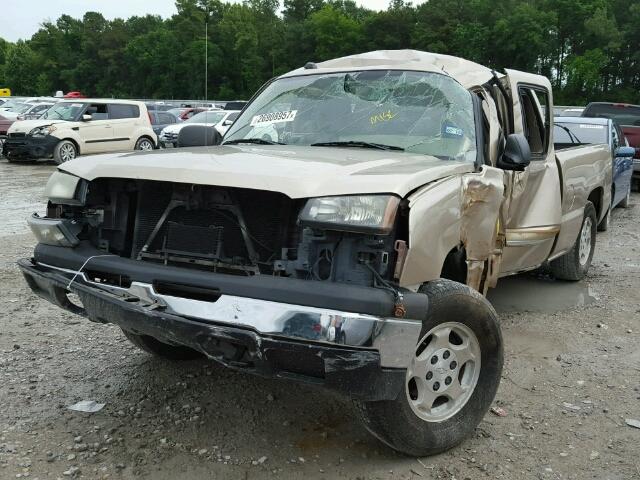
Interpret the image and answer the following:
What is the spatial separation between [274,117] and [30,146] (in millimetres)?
15239

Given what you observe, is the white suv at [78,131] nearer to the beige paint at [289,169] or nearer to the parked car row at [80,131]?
the parked car row at [80,131]

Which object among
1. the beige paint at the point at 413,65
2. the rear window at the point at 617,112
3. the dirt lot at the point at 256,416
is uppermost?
the beige paint at the point at 413,65

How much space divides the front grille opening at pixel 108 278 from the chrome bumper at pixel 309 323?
29 cm

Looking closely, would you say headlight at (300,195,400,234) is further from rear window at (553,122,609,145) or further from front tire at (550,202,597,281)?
rear window at (553,122,609,145)

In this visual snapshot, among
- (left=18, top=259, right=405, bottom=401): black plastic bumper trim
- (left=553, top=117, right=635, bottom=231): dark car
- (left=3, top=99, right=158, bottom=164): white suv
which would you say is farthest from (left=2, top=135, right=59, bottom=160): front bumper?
(left=18, top=259, right=405, bottom=401): black plastic bumper trim

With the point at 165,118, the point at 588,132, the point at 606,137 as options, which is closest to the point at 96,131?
the point at 165,118

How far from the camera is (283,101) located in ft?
15.1

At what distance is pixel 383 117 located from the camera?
4.12 m

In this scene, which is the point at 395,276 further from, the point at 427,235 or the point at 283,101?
the point at 283,101

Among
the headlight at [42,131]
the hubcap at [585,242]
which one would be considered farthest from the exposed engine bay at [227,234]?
the headlight at [42,131]

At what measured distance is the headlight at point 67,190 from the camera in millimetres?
3432

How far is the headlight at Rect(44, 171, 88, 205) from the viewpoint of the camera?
11.3 feet

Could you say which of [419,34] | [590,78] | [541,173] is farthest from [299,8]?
[541,173]

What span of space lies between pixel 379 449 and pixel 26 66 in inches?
3991
